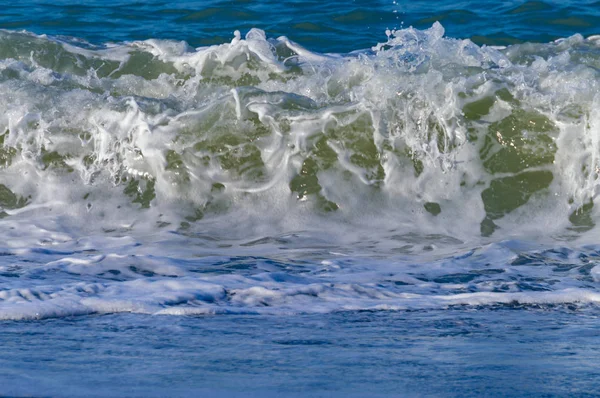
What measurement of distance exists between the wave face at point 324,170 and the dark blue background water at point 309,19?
2437 mm

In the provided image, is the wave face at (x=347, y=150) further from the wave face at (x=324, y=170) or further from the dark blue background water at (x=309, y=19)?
the dark blue background water at (x=309, y=19)

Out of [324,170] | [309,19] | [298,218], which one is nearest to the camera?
[298,218]

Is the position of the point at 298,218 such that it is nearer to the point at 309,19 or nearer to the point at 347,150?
the point at 347,150

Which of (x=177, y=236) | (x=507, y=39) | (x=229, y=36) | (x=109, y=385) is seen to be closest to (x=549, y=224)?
(x=177, y=236)

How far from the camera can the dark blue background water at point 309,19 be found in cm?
837

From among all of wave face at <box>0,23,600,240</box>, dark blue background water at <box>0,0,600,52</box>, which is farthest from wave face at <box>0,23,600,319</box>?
dark blue background water at <box>0,0,600,52</box>

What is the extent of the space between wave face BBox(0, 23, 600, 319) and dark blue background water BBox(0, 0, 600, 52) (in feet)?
8.00

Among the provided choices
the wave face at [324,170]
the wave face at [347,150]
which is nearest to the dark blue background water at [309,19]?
the wave face at [324,170]

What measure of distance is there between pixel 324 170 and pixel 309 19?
399 centimetres

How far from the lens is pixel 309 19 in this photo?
877 cm

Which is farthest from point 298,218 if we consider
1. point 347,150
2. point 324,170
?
point 347,150

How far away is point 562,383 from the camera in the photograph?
7.32 ft

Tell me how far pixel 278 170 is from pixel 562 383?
3032 millimetres

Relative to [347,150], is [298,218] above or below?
below
